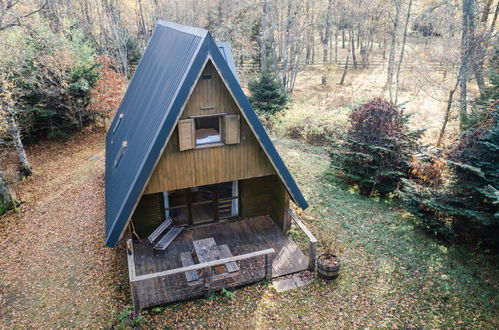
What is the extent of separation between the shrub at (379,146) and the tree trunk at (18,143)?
1570 centimetres

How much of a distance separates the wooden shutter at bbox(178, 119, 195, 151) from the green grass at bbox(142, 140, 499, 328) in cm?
412

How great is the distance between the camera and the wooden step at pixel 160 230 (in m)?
10.7

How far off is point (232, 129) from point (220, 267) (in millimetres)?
3914

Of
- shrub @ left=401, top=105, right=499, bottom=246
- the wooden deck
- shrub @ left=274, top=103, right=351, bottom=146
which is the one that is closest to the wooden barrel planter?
the wooden deck

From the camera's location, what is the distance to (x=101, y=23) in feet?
111

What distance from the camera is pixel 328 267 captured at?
967 centimetres

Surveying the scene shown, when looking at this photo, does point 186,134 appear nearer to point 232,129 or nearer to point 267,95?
point 232,129

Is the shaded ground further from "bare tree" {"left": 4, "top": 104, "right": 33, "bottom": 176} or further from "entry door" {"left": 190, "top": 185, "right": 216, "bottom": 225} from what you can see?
"entry door" {"left": 190, "top": 185, "right": 216, "bottom": 225}

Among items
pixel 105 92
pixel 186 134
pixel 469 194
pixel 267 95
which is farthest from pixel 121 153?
pixel 267 95

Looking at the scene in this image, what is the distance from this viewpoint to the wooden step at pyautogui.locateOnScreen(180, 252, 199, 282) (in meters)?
9.31

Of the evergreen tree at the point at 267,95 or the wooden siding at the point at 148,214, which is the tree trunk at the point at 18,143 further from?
the evergreen tree at the point at 267,95

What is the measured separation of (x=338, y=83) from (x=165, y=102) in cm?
3056

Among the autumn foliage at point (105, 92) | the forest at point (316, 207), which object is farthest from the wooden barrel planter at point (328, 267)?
the autumn foliage at point (105, 92)

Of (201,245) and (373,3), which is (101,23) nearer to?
(373,3)
